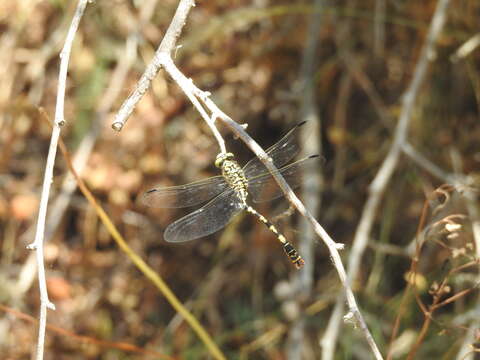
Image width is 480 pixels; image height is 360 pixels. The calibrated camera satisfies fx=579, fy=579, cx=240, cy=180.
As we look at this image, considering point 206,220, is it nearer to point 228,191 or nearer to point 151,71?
point 228,191

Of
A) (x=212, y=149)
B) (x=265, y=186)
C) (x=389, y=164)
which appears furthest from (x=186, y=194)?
(x=212, y=149)

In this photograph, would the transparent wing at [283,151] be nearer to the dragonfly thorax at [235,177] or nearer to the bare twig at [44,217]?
the dragonfly thorax at [235,177]

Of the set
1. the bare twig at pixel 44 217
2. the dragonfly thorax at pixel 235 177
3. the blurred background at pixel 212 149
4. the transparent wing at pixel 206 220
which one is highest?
the blurred background at pixel 212 149

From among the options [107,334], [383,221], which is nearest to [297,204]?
[383,221]

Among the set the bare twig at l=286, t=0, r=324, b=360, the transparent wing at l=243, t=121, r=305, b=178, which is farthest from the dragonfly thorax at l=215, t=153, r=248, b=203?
the bare twig at l=286, t=0, r=324, b=360

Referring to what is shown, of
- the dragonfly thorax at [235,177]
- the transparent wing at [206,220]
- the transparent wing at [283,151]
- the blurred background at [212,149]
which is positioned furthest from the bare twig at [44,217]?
the blurred background at [212,149]
